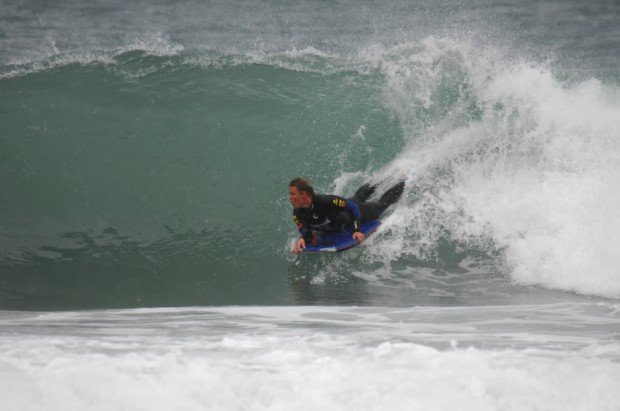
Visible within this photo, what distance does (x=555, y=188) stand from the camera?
768 centimetres

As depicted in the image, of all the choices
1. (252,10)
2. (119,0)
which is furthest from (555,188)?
(119,0)

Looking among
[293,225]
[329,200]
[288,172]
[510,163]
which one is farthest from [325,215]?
[510,163]

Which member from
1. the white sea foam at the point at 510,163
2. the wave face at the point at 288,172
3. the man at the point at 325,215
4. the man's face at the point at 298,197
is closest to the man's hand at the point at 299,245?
the man at the point at 325,215

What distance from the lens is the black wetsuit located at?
642 centimetres

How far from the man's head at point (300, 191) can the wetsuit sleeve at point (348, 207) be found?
45 centimetres

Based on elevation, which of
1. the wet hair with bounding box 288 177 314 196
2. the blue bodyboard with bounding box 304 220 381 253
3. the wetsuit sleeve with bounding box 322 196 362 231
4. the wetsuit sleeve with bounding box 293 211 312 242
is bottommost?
the blue bodyboard with bounding box 304 220 381 253

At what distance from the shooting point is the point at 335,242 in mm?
6844

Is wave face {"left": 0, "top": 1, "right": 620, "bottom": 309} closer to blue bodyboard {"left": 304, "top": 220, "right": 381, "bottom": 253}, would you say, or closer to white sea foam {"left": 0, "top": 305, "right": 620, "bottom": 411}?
blue bodyboard {"left": 304, "top": 220, "right": 381, "bottom": 253}

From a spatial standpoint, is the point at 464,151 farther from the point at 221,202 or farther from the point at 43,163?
the point at 43,163

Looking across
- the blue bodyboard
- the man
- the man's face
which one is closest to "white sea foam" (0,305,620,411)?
the man's face

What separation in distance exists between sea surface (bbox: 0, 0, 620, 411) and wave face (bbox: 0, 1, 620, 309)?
0.10 feet

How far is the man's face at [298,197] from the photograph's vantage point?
5.83 m

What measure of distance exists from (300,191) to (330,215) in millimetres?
835

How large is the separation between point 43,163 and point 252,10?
234 inches
